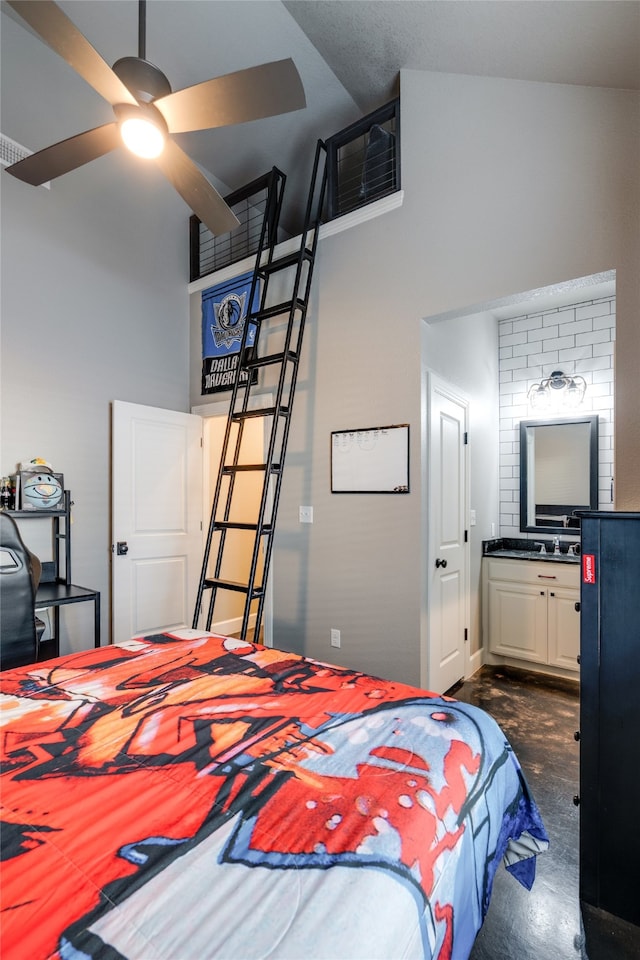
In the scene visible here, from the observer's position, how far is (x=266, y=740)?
1.11 metres

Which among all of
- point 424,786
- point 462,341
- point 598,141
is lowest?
point 424,786

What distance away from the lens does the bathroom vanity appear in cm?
345

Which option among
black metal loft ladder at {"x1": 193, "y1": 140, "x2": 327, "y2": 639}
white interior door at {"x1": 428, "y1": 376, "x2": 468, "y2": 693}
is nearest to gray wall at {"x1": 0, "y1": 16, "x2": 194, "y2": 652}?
black metal loft ladder at {"x1": 193, "y1": 140, "x2": 327, "y2": 639}

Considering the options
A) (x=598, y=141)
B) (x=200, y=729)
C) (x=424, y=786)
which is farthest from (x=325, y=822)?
(x=598, y=141)

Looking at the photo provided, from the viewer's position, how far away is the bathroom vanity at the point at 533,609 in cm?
345

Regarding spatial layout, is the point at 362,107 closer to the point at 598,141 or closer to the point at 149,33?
the point at 149,33

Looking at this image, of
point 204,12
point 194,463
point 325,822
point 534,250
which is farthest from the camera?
point 194,463

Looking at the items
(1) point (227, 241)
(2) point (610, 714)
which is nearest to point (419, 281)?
(1) point (227, 241)

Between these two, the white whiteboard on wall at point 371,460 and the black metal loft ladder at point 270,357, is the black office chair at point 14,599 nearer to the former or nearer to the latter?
the black metal loft ladder at point 270,357

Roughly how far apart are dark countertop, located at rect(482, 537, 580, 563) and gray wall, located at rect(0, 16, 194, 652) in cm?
301

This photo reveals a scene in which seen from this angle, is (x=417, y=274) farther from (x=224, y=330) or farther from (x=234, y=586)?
(x=234, y=586)

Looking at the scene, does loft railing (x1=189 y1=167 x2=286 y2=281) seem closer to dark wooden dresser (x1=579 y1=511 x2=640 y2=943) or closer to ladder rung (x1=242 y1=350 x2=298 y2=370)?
ladder rung (x1=242 y1=350 x2=298 y2=370)

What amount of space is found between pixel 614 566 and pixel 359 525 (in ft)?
5.37

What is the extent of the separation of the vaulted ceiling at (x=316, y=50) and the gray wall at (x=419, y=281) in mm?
164
